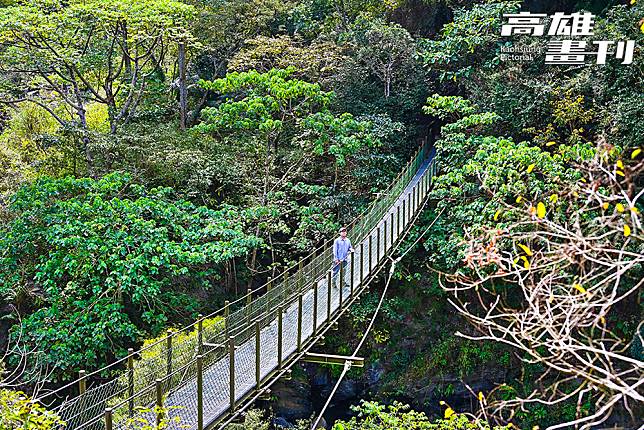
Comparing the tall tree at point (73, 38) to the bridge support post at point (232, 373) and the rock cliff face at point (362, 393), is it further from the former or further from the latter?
the bridge support post at point (232, 373)

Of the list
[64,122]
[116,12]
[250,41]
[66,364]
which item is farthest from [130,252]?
[250,41]

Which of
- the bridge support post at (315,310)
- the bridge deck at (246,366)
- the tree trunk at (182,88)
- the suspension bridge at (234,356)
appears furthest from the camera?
the tree trunk at (182,88)

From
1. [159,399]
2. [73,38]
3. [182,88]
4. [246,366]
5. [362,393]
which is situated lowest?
[362,393]

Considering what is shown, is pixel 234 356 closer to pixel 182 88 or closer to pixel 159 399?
pixel 159 399

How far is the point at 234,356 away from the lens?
4.48 meters

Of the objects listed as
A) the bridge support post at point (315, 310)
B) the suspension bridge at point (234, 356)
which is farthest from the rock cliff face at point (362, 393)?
the bridge support post at point (315, 310)

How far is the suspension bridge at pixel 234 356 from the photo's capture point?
3.74m

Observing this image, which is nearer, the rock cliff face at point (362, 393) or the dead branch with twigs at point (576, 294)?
the dead branch with twigs at point (576, 294)

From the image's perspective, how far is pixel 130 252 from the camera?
7.29 m

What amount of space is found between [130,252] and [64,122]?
274 centimetres

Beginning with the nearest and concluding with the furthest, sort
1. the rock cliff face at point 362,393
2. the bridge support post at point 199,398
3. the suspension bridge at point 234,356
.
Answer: the suspension bridge at point 234,356 < the bridge support post at point 199,398 < the rock cliff face at point 362,393

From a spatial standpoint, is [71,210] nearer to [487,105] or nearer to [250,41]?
[250,41]

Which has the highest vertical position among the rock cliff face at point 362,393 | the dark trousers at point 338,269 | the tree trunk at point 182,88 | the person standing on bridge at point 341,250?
the tree trunk at point 182,88

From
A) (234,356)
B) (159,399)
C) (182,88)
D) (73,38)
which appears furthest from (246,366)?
(182,88)
